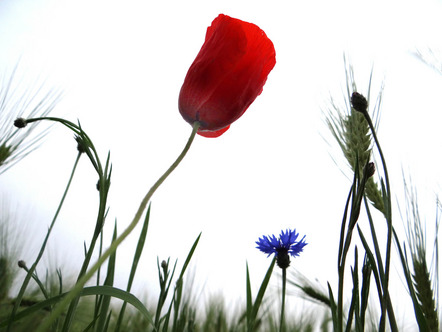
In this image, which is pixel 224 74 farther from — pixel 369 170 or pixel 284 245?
pixel 284 245

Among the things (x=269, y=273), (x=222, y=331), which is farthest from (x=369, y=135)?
(x=222, y=331)

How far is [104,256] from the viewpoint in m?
0.16

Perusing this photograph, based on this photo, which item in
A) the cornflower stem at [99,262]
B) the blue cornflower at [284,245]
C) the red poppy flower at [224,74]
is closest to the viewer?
the cornflower stem at [99,262]

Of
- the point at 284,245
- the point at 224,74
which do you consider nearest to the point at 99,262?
the point at 224,74

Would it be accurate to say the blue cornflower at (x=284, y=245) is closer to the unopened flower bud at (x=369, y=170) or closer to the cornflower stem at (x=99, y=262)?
the unopened flower bud at (x=369, y=170)

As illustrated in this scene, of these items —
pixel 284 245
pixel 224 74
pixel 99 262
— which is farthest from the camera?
pixel 284 245

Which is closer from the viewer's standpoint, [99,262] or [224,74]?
[99,262]

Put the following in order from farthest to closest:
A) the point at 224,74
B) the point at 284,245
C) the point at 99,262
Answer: the point at 284,245 < the point at 224,74 < the point at 99,262

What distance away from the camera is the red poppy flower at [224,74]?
301mm

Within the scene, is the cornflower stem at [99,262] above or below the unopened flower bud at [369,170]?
below

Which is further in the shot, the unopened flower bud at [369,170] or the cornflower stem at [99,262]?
the unopened flower bud at [369,170]

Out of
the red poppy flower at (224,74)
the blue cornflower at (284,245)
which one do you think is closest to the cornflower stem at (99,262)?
the red poppy flower at (224,74)

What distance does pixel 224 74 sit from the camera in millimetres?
302

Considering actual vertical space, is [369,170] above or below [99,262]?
above
